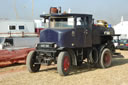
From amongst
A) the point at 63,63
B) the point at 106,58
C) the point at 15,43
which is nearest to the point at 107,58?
the point at 106,58

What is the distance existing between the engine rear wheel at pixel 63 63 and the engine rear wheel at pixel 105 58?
7.75ft

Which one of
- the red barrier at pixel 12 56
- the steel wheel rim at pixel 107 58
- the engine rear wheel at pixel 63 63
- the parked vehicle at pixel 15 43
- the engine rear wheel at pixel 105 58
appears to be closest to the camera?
the engine rear wheel at pixel 63 63

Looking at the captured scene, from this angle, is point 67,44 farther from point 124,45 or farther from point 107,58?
point 124,45

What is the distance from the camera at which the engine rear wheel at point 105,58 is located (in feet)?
34.7

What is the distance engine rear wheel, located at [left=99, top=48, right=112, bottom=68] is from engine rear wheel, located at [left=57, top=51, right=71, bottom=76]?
2.36 metres

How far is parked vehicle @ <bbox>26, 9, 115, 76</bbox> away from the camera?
873 centimetres

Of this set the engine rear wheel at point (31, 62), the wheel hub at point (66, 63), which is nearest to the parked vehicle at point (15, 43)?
the engine rear wheel at point (31, 62)

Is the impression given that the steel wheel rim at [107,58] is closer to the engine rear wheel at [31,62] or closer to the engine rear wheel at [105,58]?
the engine rear wheel at [105,58]

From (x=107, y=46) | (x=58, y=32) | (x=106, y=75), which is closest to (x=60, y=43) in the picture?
(x=58, y=32)

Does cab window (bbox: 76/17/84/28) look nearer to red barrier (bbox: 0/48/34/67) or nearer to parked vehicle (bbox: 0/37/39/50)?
red barrier (bbox: 0/48/34/67)

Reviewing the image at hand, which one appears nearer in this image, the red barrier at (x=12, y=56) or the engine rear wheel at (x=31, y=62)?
the engine rear wheel at (x=31, y=62)

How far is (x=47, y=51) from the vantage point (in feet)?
29.1

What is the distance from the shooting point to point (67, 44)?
885cm

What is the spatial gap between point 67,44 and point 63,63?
0.89 m
